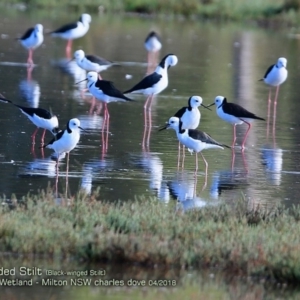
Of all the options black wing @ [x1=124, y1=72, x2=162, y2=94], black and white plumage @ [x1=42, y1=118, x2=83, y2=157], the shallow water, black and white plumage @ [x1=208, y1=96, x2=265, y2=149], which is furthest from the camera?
black wing @ [x1=124, y1=72, x2=162, y2=94]

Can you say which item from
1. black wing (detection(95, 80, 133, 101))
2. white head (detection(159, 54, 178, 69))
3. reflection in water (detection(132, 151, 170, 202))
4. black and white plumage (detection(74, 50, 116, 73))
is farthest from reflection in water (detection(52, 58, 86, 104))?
reflection in water (detection(132, 151, 170, 202))

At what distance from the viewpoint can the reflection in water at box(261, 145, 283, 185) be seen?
40.7 ft

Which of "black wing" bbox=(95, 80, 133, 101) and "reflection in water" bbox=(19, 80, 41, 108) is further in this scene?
"reflection in water" bbox=(19, 80, 41, 108)

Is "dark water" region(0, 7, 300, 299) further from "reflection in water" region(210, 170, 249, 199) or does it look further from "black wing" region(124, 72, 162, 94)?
"black wing" region(124, 72, 162, 94)

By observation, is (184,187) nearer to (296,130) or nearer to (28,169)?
(28,169)

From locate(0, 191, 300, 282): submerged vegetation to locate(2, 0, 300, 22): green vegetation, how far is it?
35485mm

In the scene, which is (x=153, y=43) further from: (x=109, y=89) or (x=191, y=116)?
(x=191, y=116)

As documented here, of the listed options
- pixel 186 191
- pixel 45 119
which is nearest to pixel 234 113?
pixel 45 119

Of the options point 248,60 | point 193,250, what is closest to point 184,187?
point 193,250

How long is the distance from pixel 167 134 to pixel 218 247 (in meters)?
7.37

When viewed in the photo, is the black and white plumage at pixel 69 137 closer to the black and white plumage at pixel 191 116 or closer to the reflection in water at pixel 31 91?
the black and white plumage at pixel 191 116

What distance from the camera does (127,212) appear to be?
9.20 metres

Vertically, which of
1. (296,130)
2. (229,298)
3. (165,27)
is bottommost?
(229,298)

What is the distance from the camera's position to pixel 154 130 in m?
15.7
